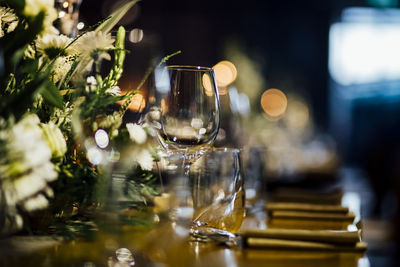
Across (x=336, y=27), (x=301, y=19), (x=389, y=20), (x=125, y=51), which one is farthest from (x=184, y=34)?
(x=125, y=51)

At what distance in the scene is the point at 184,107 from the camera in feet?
2.31

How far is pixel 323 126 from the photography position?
8.45 m

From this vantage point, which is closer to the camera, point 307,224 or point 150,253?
point 150,253

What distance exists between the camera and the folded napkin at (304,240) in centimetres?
66

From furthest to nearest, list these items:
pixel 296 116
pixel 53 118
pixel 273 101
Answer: pixel 273 101
pixel 296 116
pixel 53 118

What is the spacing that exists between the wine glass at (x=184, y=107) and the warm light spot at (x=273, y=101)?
7163 mm

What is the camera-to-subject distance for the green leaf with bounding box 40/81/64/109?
63cm

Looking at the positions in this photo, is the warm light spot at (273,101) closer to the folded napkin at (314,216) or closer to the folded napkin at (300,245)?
the folded napkin at (314,216)

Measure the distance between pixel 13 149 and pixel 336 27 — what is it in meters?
8.64

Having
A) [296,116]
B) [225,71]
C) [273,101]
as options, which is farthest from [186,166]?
[273,101]

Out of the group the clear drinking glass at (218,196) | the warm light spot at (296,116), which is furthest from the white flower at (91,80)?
the warm light spot at (296,116)

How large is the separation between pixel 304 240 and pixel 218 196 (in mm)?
160

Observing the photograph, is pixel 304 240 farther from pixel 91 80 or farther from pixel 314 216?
pixel 91 80

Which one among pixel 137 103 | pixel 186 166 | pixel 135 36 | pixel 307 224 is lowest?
pixel 307 224
